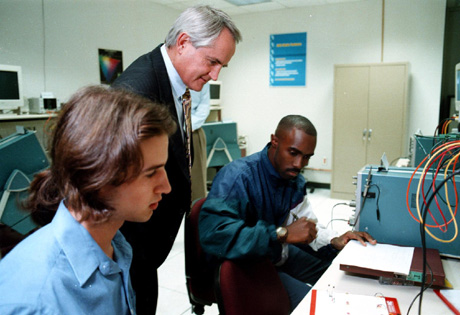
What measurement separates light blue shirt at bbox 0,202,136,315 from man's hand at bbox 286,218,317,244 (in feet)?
2.30

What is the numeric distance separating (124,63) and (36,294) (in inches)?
171

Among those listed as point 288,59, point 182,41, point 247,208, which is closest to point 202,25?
point 182,41

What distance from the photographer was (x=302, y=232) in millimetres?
1273

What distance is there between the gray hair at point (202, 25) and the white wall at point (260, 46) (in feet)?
9.83

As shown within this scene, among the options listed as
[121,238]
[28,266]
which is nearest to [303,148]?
[121,238]

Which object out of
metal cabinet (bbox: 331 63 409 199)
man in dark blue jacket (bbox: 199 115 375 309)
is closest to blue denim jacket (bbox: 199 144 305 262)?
man in dark blue jacket (bbox: 199 115 375 309)

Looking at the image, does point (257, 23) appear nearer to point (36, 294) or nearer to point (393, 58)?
point (393, 58)

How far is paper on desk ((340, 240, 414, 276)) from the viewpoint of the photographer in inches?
45.2

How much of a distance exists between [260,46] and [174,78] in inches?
173

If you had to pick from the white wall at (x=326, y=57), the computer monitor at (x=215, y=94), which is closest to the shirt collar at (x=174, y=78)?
the computer monitor at (x=215, y=94)

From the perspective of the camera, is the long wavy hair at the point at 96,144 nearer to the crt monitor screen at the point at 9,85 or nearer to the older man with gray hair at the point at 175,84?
the older man with gray hair at the point at 175,84

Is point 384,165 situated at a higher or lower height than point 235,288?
higher

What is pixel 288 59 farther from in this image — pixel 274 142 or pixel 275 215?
pixel 275 215

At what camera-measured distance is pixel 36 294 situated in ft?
1.83
